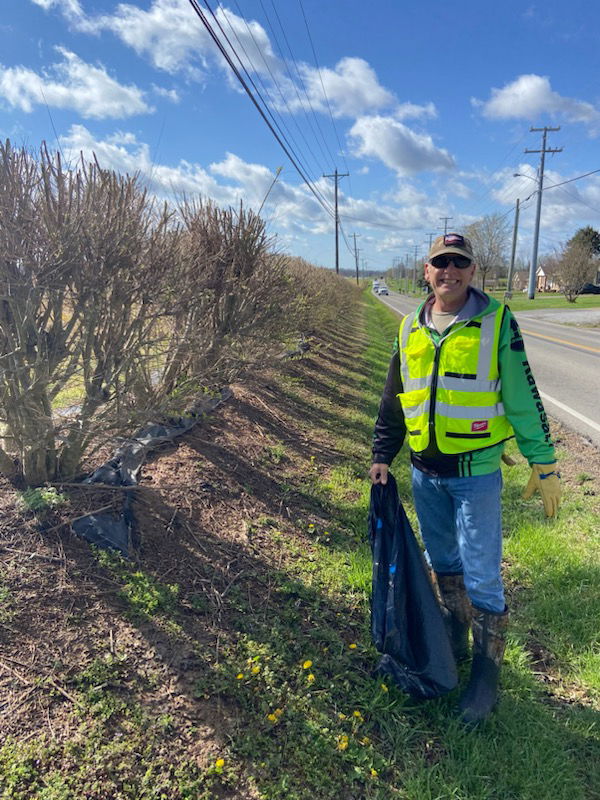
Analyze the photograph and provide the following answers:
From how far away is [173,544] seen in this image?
9.82ft

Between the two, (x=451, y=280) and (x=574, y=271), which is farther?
(x=574, y=271)

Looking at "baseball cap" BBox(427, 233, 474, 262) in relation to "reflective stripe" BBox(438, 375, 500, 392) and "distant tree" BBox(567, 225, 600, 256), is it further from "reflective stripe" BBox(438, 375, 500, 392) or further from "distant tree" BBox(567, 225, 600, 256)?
"distant tree" BBox(567, 225, 600, 256)

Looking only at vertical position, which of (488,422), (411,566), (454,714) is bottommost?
(454,714)

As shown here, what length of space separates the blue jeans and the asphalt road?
4295 millimetres

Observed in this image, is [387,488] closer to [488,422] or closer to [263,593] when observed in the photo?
[488,422]

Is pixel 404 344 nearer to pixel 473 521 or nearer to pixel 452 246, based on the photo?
pixel 452 246

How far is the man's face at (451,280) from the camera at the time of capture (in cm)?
192

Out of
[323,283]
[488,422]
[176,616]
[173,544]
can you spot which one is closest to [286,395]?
[173,544]

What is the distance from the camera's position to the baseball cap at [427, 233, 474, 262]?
6.29 feet

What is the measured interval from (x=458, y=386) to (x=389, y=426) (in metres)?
0.53

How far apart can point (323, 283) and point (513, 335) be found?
1101 cm

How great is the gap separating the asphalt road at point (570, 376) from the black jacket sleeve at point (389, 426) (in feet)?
14.0

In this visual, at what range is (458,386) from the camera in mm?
1926

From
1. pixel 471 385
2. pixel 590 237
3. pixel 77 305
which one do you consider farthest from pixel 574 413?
pixel 590 237
